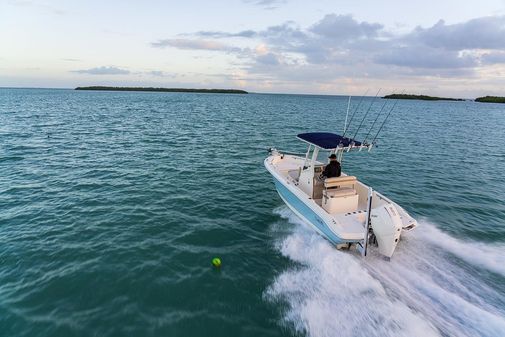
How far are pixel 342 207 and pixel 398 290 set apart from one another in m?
3.31

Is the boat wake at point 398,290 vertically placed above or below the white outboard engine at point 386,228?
below

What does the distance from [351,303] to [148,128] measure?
31.2 m

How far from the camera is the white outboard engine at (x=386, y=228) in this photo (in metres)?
8.24

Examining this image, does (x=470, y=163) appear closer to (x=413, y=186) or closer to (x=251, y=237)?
(x=413, y=186)

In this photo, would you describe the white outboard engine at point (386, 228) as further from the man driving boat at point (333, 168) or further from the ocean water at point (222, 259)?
the man driving boat at point (333, 168)

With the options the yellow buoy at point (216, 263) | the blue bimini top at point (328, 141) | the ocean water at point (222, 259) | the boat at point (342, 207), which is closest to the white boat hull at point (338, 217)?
the boat at point (342, 207)

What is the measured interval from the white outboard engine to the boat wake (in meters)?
0.46

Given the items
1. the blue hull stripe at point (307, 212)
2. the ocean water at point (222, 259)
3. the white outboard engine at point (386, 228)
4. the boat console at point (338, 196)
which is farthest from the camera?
the boat console at point (338, 196)

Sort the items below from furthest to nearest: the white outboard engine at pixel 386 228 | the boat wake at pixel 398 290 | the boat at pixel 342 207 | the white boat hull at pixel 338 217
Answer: the white boat hull at pixel 338 217, the boat at pixel 342 207, the white outboard engine at pixel 386 228, the boat wake at pixel 398 290

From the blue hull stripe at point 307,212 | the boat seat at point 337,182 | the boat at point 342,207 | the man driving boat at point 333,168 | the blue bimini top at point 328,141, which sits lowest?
the blue hull stripe at point 307,212

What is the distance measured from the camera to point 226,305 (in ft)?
24.5

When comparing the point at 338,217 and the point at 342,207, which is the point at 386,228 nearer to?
the point at 338,217

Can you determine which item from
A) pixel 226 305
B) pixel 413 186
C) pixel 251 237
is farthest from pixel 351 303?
pixel 413 186

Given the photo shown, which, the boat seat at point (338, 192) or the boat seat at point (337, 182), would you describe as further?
the boat seat at point (337, 182)
